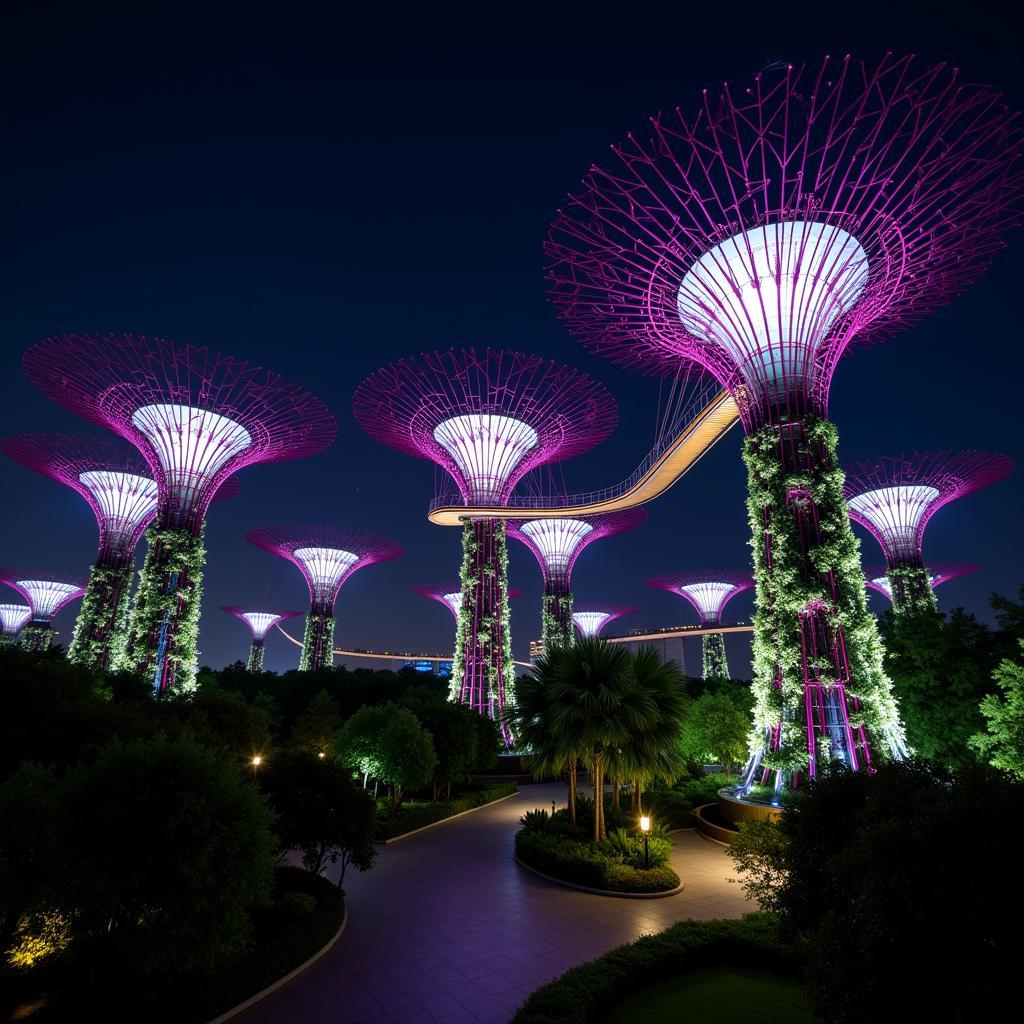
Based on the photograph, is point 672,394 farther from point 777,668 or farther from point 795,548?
point 777,668

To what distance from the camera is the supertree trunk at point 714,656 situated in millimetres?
64125

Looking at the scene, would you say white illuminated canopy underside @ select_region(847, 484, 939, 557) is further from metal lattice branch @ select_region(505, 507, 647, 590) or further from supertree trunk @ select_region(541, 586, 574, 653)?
supertree trunk @ select_region(541, 586, 574, 653)

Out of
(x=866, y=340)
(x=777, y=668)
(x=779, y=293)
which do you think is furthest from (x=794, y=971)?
(x=866, y=340)

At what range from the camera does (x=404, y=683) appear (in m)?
49.6

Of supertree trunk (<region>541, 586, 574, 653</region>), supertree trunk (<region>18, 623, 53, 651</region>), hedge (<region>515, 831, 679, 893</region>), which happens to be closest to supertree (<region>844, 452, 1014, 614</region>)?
supertree trunk (<region>541, 586, 574, 653</region>)

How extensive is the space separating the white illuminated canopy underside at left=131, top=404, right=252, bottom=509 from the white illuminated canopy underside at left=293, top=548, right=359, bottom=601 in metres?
24.9

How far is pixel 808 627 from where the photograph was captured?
17.7m

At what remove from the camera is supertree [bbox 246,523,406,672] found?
54.8 meters

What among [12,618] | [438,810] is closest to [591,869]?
[438,810]

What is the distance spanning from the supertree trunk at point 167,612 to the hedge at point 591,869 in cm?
2016

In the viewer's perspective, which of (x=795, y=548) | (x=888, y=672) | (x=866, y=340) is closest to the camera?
(x=795, y=548)

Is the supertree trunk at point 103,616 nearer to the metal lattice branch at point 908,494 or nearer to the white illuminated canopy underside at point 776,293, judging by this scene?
the white illuminated canopy underside at point 776,293

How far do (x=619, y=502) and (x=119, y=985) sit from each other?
1137 inches

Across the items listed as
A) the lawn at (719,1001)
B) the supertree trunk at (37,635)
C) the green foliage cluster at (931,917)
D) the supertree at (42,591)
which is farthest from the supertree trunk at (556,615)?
the supertree at (42,591)
